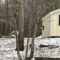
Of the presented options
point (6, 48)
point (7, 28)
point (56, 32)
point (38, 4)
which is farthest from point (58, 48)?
point (7, 28)

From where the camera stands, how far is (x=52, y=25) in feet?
47.6

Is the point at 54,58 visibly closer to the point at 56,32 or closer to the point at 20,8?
the point at 20,8

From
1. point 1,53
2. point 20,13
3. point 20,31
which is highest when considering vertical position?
point 20,13

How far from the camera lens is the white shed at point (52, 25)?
1428 centimetres

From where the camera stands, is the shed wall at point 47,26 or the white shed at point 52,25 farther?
the shed wall at point 47,26

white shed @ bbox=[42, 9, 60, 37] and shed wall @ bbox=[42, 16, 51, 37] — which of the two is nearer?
white shed @ bbox=[42, 9, 60, 37]

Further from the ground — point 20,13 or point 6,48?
point 20,13

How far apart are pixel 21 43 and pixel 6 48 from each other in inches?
27.3

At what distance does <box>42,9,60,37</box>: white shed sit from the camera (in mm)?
14281

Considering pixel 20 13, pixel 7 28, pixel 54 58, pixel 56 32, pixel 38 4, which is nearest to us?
pixel 38 4

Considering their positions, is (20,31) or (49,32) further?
(49,32)

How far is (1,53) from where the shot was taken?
8.99 m

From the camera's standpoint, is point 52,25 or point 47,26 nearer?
point 52,25

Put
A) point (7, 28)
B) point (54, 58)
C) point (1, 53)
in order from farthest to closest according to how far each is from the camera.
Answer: point (7, 28) → point (1, 53) → point (54, 58)
